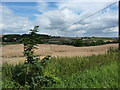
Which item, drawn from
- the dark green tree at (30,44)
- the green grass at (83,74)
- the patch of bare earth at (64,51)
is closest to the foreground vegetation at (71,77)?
the green grass at (83,74)

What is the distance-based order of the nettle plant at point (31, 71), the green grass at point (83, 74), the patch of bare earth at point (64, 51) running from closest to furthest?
the green grass at point (83, 74)
the nettle plant at point (31, 71)
the patch of bare earth at point (64, 51)

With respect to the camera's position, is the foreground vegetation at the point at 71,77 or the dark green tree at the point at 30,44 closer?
the foreground vegetation at the point at 71,77

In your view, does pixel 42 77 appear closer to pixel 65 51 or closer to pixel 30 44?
pixel 30 44

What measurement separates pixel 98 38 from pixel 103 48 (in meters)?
1.41

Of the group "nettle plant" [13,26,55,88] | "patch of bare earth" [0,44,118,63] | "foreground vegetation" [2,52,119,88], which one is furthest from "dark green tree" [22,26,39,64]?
"patch of bare earth" [0,44,118,63]

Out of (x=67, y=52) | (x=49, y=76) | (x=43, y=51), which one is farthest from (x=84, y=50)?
(x=49, y=76)

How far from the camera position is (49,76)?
4992mm

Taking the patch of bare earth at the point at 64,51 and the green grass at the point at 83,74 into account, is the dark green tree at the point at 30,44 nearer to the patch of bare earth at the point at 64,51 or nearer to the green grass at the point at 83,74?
the green grass at the point at 83,74

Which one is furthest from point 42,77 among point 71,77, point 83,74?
point 83,74

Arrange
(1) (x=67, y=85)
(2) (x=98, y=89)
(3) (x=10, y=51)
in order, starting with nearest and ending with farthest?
(2) (x=98, y=89) → (1) (x=67, y=85) → (3) (x=10, y=51)

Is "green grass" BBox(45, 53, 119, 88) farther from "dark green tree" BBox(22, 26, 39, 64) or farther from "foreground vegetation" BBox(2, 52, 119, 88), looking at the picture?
"dark green tree" BBox(22, 26, 39, 64)

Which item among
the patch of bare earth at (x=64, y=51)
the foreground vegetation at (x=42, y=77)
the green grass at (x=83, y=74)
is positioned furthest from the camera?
the patch of bare earth at (x=64, y=51)

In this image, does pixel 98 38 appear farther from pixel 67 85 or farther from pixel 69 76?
pixel 67 85

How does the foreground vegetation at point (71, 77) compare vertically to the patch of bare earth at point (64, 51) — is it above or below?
below
